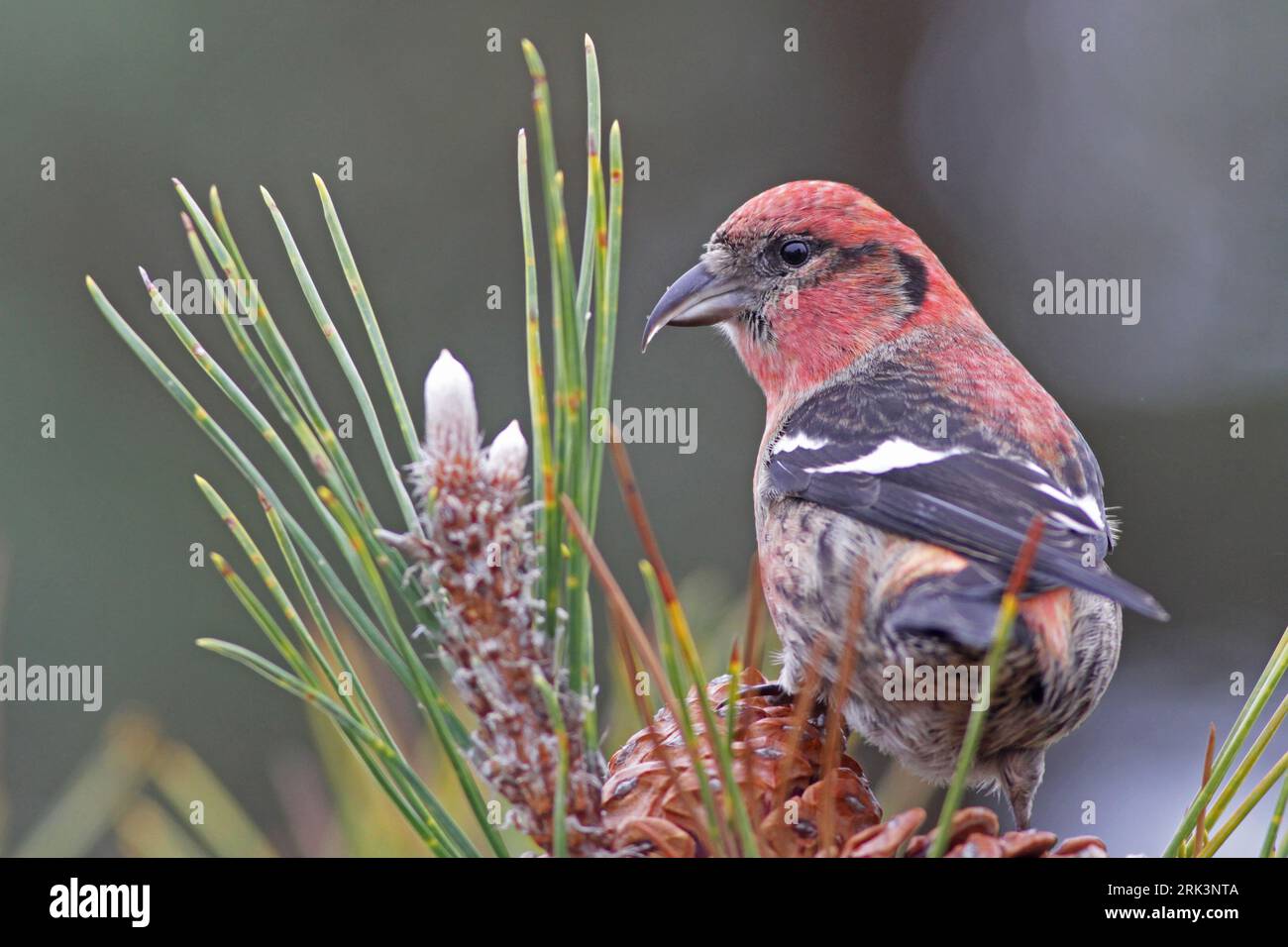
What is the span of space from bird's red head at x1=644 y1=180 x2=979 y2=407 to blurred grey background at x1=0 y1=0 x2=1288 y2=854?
1990 millimetres

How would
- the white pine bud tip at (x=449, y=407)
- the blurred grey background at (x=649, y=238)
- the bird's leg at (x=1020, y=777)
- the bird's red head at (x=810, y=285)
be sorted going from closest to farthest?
the white pine bud tip at (x=449, y=407) → the bird's leg at (x=1020, y=777) → the bird's red head at (x=810, y=285) → the blurred grey background at (x=649, y=238)

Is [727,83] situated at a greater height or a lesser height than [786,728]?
greater

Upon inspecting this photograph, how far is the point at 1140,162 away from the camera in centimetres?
535

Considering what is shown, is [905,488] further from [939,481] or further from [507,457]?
[507,457]

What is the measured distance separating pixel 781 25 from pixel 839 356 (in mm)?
3265

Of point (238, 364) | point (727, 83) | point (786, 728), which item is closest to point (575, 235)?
point (727, 83)

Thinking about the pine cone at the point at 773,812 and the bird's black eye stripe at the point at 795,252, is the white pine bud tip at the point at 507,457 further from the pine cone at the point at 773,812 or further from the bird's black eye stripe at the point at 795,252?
the bird's black eye stripe at the point at 795,252

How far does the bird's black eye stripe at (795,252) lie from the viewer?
2.50m

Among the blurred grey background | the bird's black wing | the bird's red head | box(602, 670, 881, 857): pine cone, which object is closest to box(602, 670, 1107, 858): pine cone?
box(602, 670, 881, 857): pine cone

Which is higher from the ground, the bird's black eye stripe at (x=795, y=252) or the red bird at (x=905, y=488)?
the bird's black eye stripe at (x=795, y=252)

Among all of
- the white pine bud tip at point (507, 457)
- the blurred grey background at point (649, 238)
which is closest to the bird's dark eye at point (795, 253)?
the white pine bud tip at point (507, 457)

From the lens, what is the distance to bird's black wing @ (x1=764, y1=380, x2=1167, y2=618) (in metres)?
1.71
